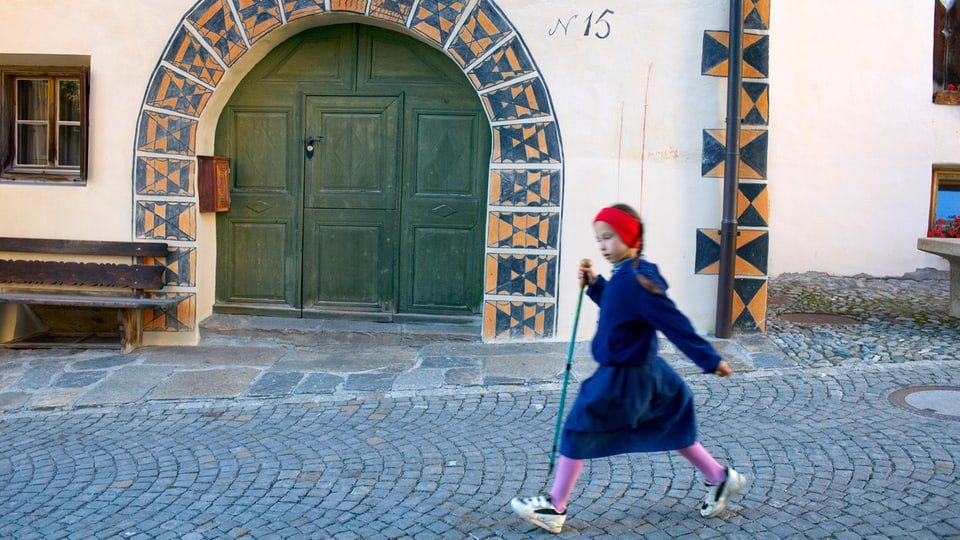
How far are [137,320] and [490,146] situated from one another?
3.28 m

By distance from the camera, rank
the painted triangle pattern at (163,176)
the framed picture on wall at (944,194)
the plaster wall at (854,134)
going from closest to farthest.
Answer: the painted triangle pattern at (163,176), the plaster wall at (854,134), the framed picture on wall at (944,194)

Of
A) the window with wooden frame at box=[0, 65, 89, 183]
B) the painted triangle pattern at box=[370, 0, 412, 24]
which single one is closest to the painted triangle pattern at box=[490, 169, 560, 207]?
the painted triangle pattern at box=[370, 0, 412, 24]

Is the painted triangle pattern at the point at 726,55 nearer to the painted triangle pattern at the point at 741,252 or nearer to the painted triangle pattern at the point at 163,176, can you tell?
the painted triangle pattern at the point at 741,252

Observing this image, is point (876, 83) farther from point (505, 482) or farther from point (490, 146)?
point (505, 482)

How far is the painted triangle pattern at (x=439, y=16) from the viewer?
7.62 meters

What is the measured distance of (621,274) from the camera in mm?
3826

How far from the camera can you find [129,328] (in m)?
7.67

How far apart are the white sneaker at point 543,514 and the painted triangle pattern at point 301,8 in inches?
200

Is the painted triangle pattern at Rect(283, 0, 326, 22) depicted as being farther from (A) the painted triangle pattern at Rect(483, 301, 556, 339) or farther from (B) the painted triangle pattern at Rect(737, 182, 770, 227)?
(B) the painted triangle pattern at Rect(737, 182, 770, 227)

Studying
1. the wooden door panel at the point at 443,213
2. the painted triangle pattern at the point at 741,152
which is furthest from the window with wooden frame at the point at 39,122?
the painted triangle pattern at the point at 741,152

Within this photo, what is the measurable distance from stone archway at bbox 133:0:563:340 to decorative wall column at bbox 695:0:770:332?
1.24 m

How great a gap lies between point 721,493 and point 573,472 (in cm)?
67

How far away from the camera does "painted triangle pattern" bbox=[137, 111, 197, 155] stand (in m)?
7.84

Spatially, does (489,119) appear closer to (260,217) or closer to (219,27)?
(260,217)
